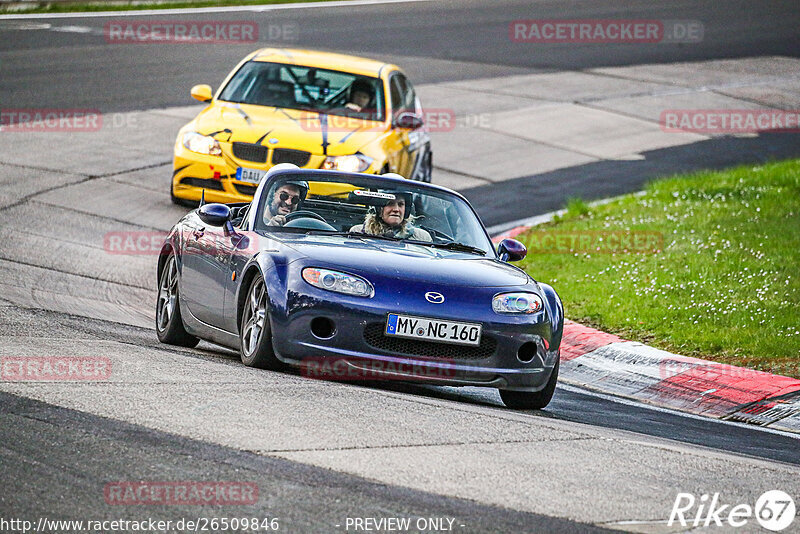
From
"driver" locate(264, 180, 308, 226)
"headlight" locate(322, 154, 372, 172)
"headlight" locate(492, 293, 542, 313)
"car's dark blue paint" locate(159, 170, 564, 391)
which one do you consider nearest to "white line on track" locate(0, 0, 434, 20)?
"headlight" locate(322, 154, 372, 172)

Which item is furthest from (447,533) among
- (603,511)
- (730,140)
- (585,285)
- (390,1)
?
(390,1)

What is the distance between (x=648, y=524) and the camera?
5512 millimetres

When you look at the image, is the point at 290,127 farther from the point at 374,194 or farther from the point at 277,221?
the point at 277,221

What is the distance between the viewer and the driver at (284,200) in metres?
9.12

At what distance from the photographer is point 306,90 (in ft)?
53.1

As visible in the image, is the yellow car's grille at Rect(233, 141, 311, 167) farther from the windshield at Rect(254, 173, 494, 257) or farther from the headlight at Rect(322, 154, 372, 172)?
the windshield at Rect(254, 173, 494, 257)

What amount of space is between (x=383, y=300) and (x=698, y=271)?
5.94m

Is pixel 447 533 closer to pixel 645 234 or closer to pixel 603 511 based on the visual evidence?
pixel 603 511

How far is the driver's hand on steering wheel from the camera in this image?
9047mm

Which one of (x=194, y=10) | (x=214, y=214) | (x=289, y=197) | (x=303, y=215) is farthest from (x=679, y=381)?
(x=194, y=10)

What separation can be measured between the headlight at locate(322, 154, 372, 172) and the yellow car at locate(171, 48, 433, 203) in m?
0.01

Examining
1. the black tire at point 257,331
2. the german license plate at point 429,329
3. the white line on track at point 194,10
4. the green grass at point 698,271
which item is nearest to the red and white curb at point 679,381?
the green grass at point 698,271

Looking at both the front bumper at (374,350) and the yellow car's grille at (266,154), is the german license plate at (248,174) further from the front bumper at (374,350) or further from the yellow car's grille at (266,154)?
the front bumper at (374,350)

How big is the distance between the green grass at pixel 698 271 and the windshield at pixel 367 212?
94.9 inches
